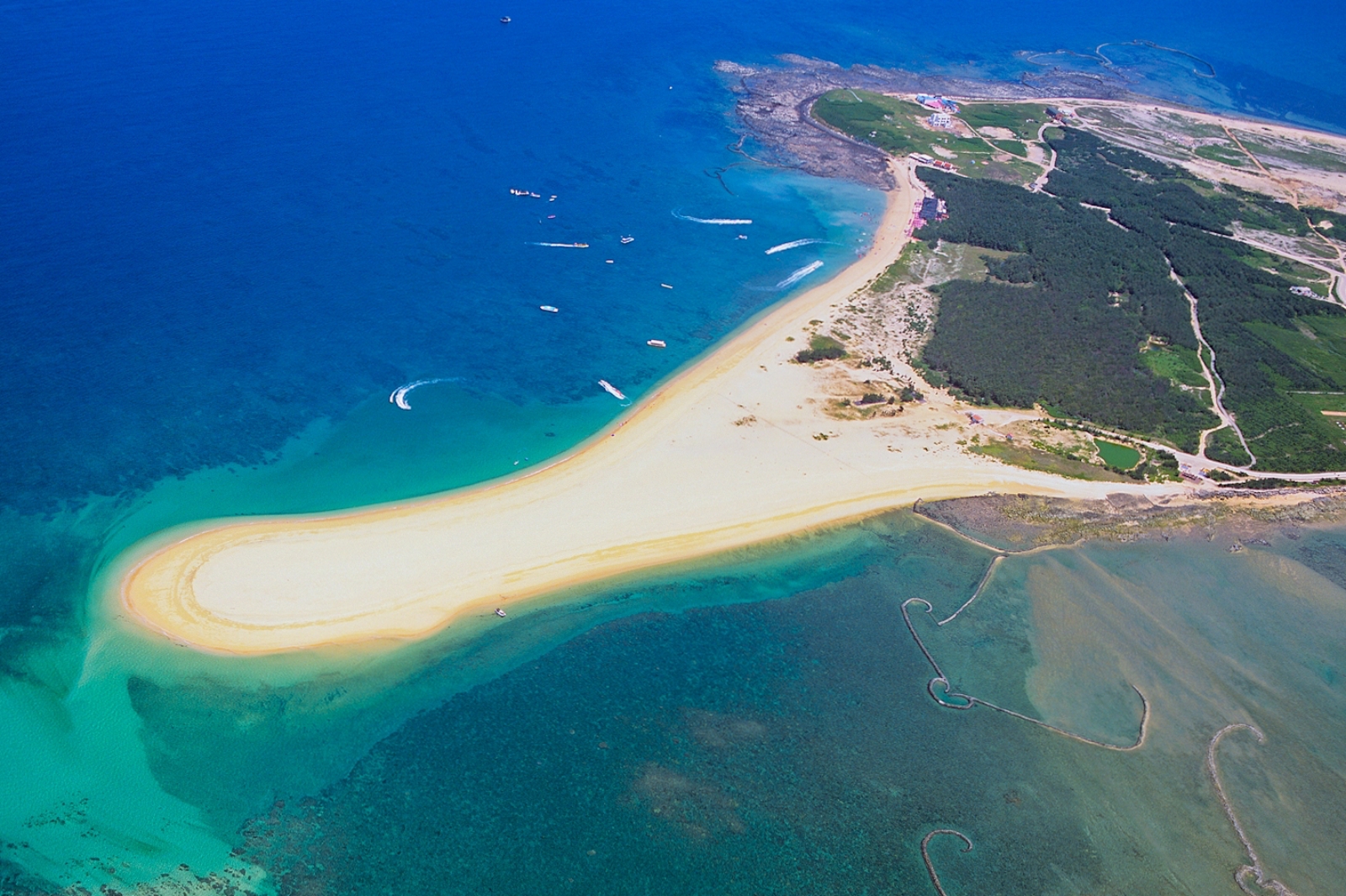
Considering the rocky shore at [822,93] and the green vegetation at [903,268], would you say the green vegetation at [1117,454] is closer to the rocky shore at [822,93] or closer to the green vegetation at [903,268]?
the green vegetation at [903,268]

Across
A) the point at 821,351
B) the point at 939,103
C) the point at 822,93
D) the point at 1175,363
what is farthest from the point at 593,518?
the point at 939,103

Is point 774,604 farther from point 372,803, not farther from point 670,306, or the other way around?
point 670,306

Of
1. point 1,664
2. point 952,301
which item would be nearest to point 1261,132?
point 952,301

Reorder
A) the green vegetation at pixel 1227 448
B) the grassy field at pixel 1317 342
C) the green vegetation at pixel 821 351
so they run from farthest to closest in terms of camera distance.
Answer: the grassy field at pixel 1317 342 → the green vegetation at pixel 821 351 → the green vegetation at pixel 1227 448

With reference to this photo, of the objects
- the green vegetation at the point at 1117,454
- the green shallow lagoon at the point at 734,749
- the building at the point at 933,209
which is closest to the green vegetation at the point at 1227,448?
the green vegetation at the point at 1117,454

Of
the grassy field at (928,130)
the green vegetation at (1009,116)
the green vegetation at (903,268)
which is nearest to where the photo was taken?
the green vegetation at (903,268)

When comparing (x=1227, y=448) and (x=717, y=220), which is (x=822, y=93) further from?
(x=1227, y=448)
